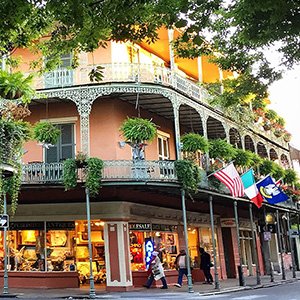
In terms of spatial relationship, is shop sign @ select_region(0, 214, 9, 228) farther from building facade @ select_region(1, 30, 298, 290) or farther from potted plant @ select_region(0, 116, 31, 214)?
potted plant @ select_region(0, 116, 31, 214)

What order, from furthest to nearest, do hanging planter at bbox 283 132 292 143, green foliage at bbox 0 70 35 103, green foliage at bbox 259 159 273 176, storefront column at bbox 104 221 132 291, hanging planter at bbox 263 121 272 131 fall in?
hanging planter at bbox 283 132 292 143 < hanging planter at bbox 263 121 272 131 < green foliage at bbox 259 159 273 176 < storefront column at bbox 104 221 132 291 < green foliage at bbox 0 70 35 103

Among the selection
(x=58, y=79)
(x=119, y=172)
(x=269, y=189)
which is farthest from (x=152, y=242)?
(x=58, y=79)

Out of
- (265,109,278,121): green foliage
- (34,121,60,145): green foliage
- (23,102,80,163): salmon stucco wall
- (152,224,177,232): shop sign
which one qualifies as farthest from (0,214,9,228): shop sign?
(265,109,278,121): green foliage

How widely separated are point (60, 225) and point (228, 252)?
10.9 meters

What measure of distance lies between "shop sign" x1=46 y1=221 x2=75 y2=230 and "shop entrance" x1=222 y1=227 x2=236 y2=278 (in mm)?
10261

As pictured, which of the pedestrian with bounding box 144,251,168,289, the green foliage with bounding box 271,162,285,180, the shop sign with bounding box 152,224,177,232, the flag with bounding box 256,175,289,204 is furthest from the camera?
the green foliage with bounding box 271,162,285,180

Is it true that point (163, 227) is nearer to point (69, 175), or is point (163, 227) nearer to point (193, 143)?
point (193, 143)

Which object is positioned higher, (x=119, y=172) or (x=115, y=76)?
(x=115, y=76)

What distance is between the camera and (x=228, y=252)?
27453mm

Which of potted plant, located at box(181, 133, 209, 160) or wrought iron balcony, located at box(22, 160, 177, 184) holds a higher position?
potted plant, located at box(181, 133, 209, 160)

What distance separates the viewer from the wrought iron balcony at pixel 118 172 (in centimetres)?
1873

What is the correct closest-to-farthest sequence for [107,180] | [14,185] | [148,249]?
[14,185] < [107,180] < [148,249]

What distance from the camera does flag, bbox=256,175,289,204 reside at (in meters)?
23.1

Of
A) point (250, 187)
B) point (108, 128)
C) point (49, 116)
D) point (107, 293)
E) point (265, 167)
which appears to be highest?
point (49, 116)
